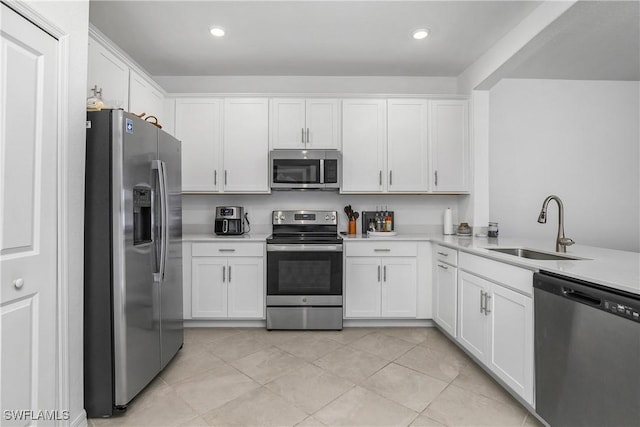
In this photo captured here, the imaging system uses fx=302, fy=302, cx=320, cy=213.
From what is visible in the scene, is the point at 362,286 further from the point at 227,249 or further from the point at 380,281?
the point at 227,249

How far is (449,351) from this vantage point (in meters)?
2.56

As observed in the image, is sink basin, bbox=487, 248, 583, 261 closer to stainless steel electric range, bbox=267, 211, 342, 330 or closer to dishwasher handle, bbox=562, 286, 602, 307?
dishwasher handle, bbox=562, 286, 602, 307

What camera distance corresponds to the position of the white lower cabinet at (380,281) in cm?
305

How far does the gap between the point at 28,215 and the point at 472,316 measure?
2.75m

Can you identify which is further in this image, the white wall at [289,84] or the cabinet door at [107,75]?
the white wall at [289,84]

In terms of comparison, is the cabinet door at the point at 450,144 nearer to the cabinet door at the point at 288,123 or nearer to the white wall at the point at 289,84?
the white wall at the point at 289,84

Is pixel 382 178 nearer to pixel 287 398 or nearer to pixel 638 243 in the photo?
pixel 287 398

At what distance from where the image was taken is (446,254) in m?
2.75

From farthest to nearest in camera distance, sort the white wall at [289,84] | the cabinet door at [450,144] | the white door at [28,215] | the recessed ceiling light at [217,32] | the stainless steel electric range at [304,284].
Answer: the white wall at [289,84] < the cabinet door at [450,144] < the stainless steel electric range at [304,284] < the recessed ceiling light at [217,32] < the white door at [28,215]

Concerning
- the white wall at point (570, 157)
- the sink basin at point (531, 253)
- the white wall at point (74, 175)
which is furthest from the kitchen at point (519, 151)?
the white wall at point (74, 175)

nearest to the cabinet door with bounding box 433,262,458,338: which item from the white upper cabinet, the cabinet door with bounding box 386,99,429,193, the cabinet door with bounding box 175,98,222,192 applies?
the cabinet door with bounding box 386,99,429,193

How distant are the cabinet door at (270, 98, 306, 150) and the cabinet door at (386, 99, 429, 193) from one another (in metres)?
0.95

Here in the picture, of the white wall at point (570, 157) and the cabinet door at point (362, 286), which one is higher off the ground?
the white wall at point (570, 157)

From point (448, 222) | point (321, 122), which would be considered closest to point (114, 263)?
point (321, 122)
